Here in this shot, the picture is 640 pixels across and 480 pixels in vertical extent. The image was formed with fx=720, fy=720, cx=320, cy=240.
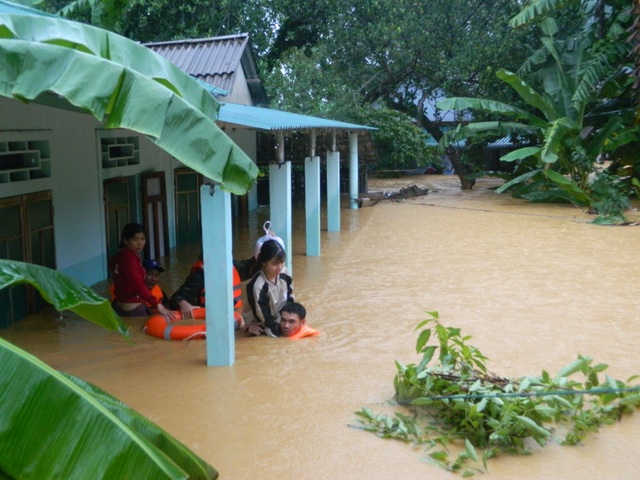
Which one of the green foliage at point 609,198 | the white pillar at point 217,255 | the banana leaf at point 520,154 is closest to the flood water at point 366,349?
the white pillar at point 217,255

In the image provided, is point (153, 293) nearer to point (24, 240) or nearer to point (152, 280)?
point (152, 280)

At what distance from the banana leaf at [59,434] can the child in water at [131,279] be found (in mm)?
5013

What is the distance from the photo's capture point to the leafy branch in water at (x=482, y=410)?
4.83 metres

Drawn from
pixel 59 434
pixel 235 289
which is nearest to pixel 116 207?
pixel 235 289

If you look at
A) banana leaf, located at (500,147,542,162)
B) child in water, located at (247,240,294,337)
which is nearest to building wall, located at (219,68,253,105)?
banana leaf, located at (500,147,542,162)

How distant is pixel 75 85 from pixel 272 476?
2.65 metres

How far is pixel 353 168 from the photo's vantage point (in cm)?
1812

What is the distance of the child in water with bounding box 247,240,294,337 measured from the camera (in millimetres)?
7121

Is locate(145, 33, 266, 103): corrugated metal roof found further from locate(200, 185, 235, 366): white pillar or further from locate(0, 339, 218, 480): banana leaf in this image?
locate(0, 339, 218, 480): banana leaf

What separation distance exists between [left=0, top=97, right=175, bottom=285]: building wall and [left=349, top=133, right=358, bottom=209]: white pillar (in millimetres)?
8199

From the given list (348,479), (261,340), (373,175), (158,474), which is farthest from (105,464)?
(373,175)

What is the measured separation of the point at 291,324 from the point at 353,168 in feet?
36.4

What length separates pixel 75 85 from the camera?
368 cm

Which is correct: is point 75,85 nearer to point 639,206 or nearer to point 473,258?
point 473,258
